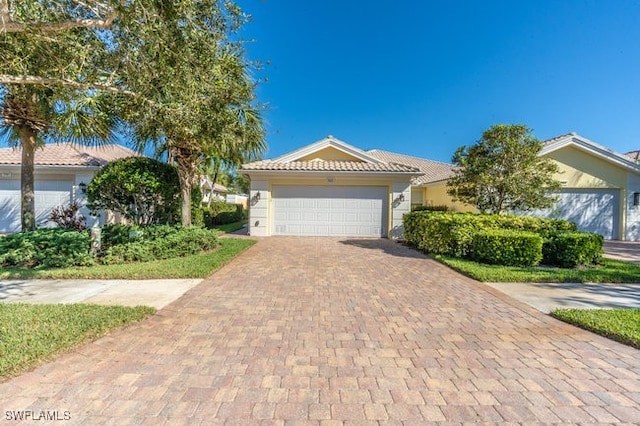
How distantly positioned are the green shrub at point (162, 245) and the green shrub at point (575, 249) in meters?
10.4

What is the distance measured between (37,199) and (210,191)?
12465 millimetres

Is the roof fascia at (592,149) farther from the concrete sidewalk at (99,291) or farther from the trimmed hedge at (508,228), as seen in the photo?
the concrete sidewalk at (99,291)

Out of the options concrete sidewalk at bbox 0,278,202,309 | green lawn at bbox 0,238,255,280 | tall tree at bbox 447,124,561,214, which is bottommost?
concrete sidewalk at bbox 0,278,202,309

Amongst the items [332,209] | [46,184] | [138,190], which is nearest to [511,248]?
[332,209]

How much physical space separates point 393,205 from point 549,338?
991cm

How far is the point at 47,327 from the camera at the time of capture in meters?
3.65

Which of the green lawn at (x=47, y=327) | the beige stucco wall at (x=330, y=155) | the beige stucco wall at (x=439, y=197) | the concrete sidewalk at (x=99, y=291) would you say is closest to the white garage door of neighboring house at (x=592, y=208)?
the beige stucco wall at (x=439, y=197)

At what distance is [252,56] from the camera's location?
7.12 m

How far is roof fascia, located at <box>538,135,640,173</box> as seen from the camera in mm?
13656

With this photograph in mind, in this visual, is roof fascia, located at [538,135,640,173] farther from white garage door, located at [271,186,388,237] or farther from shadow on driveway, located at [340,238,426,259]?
shadow on driveway, located at [340,238,426,259]

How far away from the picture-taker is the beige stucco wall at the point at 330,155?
50.1 ft

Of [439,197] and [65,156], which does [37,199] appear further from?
[439,197]

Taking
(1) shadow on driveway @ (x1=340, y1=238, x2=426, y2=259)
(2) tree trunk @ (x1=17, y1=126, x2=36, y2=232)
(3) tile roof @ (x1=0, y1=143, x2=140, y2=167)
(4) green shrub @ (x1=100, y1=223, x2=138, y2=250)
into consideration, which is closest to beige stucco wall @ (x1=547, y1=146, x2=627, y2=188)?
(1) shadow on driveway @ (x1=340, y1=238, x2=426, y2=259)

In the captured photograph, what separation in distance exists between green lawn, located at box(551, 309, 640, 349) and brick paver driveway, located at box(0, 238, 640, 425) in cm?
19
